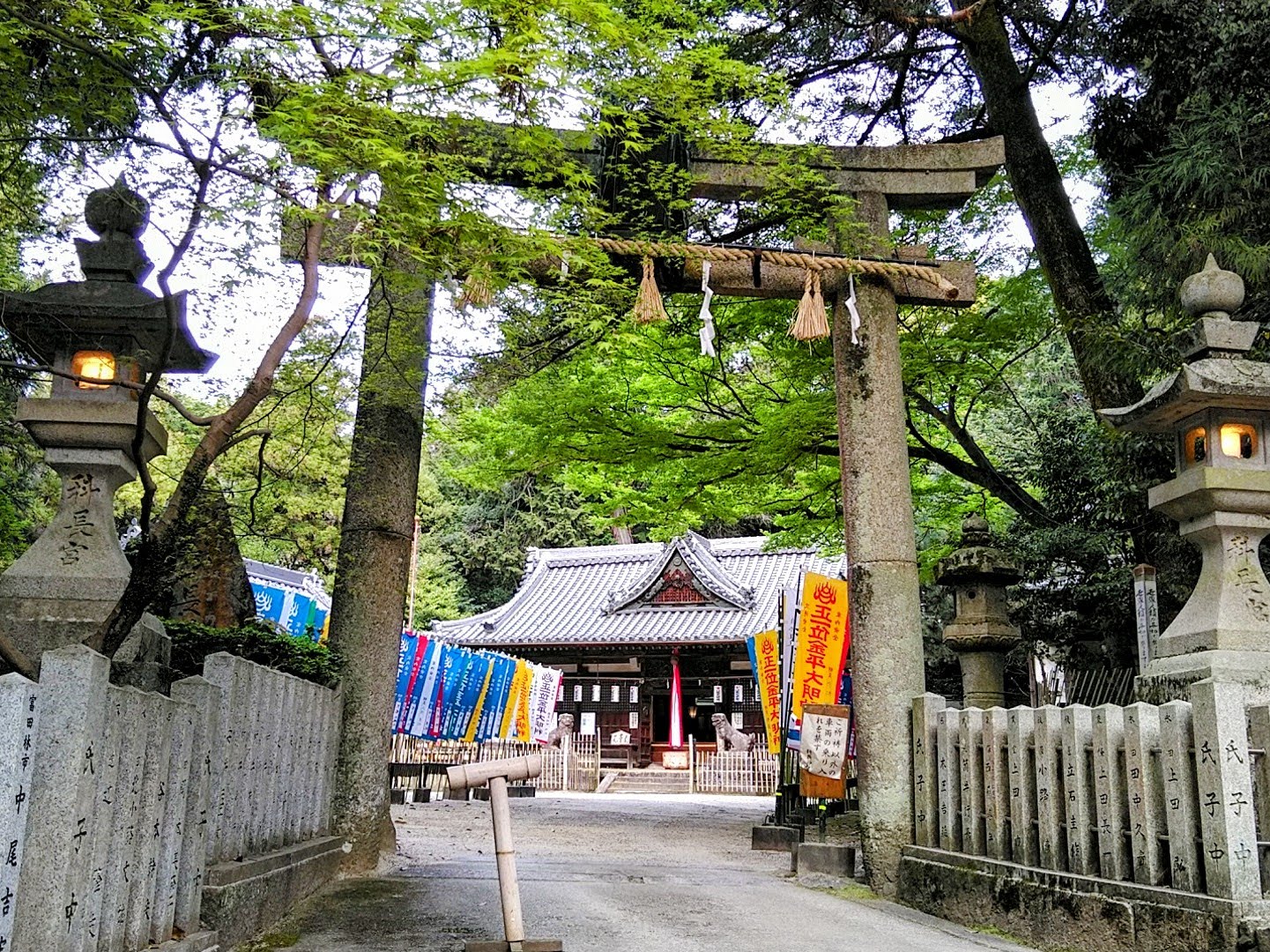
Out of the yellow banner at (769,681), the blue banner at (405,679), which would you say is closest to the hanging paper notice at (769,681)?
the yellow banner at (769,681)

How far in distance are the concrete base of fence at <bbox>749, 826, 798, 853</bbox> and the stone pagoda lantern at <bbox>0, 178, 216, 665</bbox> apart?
7201 millimetres

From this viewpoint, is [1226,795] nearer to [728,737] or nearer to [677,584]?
[728,737]

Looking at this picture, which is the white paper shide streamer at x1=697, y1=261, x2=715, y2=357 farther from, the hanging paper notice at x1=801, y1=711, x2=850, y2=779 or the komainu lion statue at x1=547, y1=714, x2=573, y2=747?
the komainu lion statue at x1=547, y1=714, x2=573, y2=747

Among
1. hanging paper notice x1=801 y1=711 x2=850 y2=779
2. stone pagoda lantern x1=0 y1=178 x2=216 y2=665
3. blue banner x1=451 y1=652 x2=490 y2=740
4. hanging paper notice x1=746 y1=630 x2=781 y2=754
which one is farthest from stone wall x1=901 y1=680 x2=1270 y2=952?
blue banner x1=451 y1=652 x2=490 y2=740

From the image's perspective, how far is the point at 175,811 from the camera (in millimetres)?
4242

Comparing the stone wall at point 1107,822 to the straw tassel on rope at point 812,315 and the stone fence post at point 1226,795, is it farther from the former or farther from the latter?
the straw tassel on rope at point 812,315

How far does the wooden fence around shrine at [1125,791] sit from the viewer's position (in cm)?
483

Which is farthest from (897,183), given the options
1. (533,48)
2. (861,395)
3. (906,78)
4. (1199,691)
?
(1199,691)

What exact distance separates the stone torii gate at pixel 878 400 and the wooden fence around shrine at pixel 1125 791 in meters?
0.72

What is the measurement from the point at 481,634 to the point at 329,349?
23.8 m

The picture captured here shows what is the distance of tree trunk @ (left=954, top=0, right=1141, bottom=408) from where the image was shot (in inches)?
434

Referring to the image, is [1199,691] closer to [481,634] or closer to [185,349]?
[185,349]

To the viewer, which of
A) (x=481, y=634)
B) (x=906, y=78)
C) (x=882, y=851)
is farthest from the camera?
(x=481, y=634)

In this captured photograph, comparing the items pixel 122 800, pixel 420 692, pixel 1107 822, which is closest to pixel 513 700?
pixel 420 692
